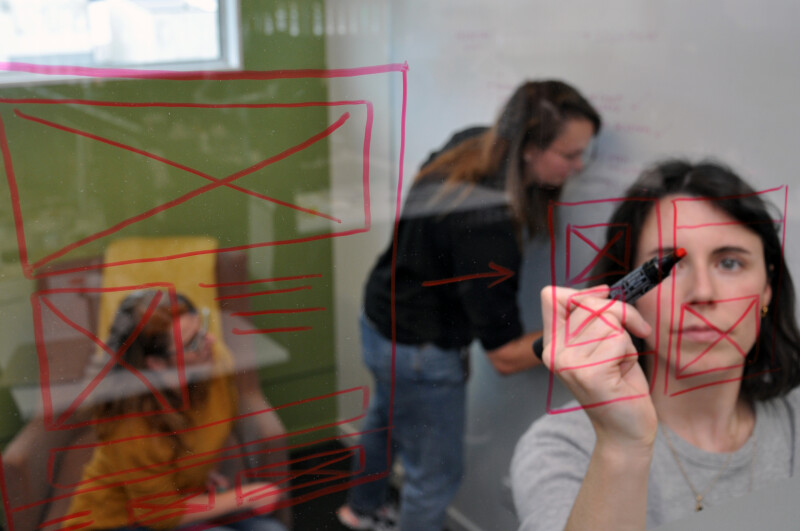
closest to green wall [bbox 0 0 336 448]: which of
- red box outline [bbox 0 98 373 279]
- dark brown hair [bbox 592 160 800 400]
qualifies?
red box outline [bbox 0 98 373 279]

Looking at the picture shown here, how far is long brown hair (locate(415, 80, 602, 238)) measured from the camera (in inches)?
26.0

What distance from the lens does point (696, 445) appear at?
858 mm

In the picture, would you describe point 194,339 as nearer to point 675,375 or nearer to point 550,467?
point 550,467

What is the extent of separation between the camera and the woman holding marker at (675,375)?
75 cm

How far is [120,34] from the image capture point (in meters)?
0.51

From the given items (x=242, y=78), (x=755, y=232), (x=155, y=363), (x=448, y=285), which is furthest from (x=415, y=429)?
(x=755, y=232)

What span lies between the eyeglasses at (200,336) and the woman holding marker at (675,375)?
35 cm

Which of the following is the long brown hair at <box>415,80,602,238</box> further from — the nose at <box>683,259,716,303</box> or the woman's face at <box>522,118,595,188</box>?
the nose at <box>683,259,716,303</box>

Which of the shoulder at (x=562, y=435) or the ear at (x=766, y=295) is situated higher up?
the ear at (x=766, y=295)

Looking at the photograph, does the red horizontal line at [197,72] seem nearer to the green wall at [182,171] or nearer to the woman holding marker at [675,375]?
the green wall at [182,171]

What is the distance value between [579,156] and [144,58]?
433mm

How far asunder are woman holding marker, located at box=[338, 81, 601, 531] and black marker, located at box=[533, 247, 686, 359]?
0.38ft

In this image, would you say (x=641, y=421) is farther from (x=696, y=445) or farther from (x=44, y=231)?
(x=44, y=231)

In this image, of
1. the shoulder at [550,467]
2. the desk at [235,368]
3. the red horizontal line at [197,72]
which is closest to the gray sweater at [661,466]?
the shoulder at [550,467]
